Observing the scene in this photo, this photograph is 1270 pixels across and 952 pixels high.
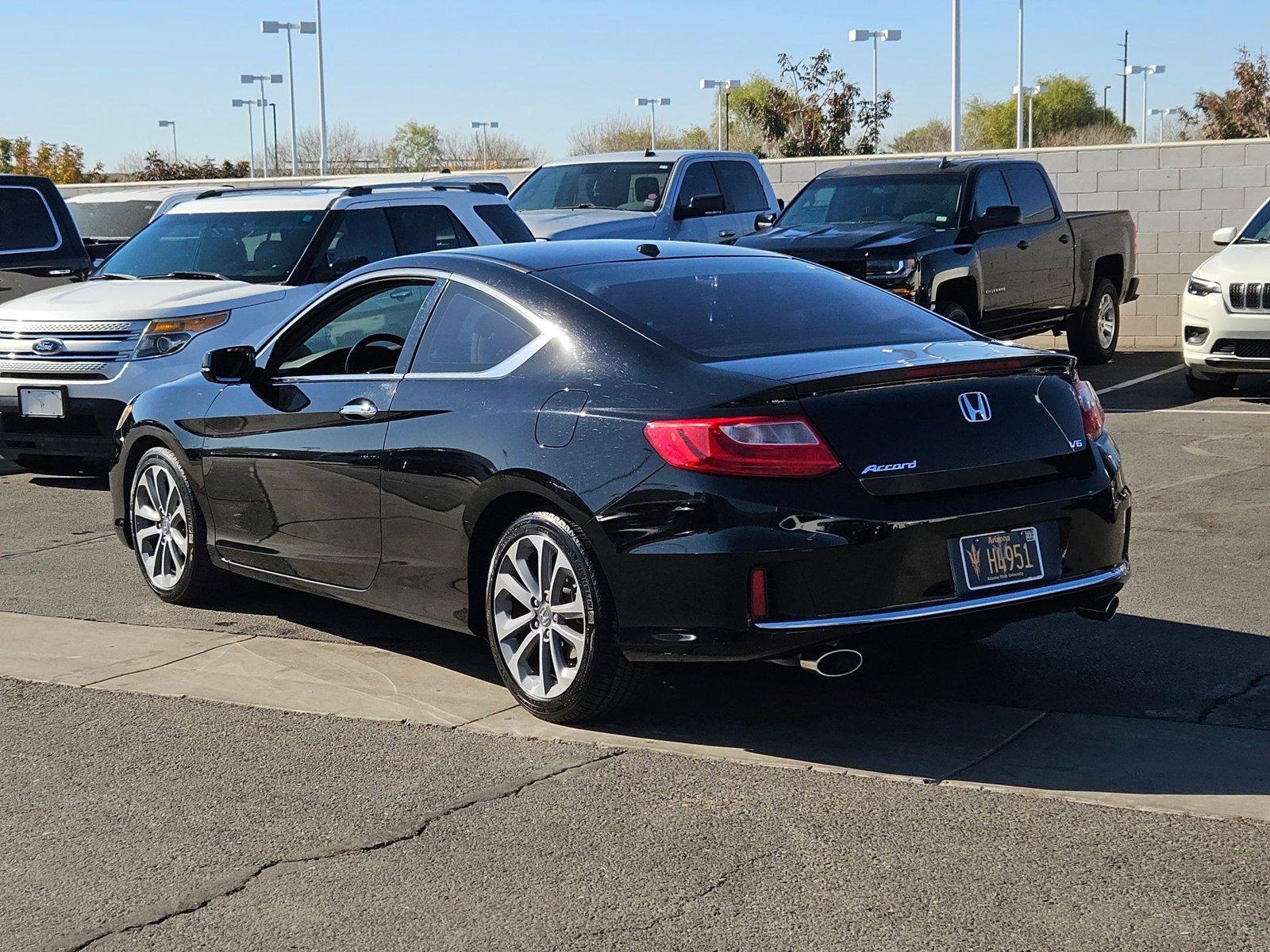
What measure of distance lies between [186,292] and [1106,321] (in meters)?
9.67

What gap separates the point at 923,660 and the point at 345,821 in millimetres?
2526

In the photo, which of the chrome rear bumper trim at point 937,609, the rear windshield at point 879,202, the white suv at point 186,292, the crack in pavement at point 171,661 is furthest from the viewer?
the rear windshield at point 879,202

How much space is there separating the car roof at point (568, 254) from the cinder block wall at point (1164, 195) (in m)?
Answer: 12.8

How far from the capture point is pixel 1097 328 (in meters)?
16.8

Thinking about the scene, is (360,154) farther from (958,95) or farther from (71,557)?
(71,557)

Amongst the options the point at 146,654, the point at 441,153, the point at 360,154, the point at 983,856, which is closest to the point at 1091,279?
the point at 146,654

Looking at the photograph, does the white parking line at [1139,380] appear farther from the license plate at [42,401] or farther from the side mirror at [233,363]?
the side mirror at [233,363]

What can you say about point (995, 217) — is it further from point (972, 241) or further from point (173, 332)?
point (173, 332)

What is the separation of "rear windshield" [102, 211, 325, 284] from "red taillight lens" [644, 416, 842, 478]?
23.0ft

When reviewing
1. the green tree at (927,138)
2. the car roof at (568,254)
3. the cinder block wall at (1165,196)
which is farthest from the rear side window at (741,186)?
the green tree at (927,138)

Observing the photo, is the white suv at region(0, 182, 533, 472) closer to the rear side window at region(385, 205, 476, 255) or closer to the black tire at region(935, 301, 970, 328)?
the rear side window at region(385, 205, 476, 255)

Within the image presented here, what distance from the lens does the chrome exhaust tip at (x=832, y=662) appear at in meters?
5.11

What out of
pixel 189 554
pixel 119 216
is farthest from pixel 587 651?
pixel 119 216

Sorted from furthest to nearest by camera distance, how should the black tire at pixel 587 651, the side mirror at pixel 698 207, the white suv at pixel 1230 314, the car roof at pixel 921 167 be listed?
the side mirror at pixel 698 207, the car roof at pixel 921 167, the white suv at pixel 1230 314, the black tire at pixel 587 651
